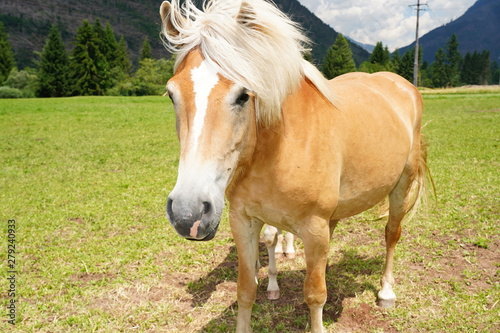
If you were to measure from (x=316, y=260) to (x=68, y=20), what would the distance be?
572 ft

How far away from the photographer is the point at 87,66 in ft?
164

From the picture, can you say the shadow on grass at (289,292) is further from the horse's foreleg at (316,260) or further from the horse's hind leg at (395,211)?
the horse's foreleg at (316,260)

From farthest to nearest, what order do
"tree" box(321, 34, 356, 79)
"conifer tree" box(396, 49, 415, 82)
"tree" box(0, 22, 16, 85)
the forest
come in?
1. "conifer tree" box(396, 49, 415, 82)
2. "tree" box(321, 34, 356, 79)
3. "tree" box(0, 22, 16, 85)
4. the forest

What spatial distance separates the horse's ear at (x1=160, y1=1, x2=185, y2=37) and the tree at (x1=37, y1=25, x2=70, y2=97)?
5666cm

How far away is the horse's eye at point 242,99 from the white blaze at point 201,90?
14 cm

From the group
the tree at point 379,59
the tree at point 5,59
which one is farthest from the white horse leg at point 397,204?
the tree at point 379,59

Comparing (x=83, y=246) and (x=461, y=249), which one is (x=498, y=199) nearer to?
(x=461, y=249)

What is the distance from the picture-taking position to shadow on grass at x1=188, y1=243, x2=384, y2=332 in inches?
117

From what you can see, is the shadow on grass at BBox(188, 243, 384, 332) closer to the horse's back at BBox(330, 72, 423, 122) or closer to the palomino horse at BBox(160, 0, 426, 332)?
the palomino horse at BBox(160, 0, 426, 332)

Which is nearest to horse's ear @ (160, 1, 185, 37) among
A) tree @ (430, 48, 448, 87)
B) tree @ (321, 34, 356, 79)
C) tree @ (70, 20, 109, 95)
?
tree @ (70, 20, 109, 95)

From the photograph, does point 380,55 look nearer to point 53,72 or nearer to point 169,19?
point 53,72

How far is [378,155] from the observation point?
9.12ft

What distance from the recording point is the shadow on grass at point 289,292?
9.76 feet

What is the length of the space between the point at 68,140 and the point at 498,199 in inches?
482
